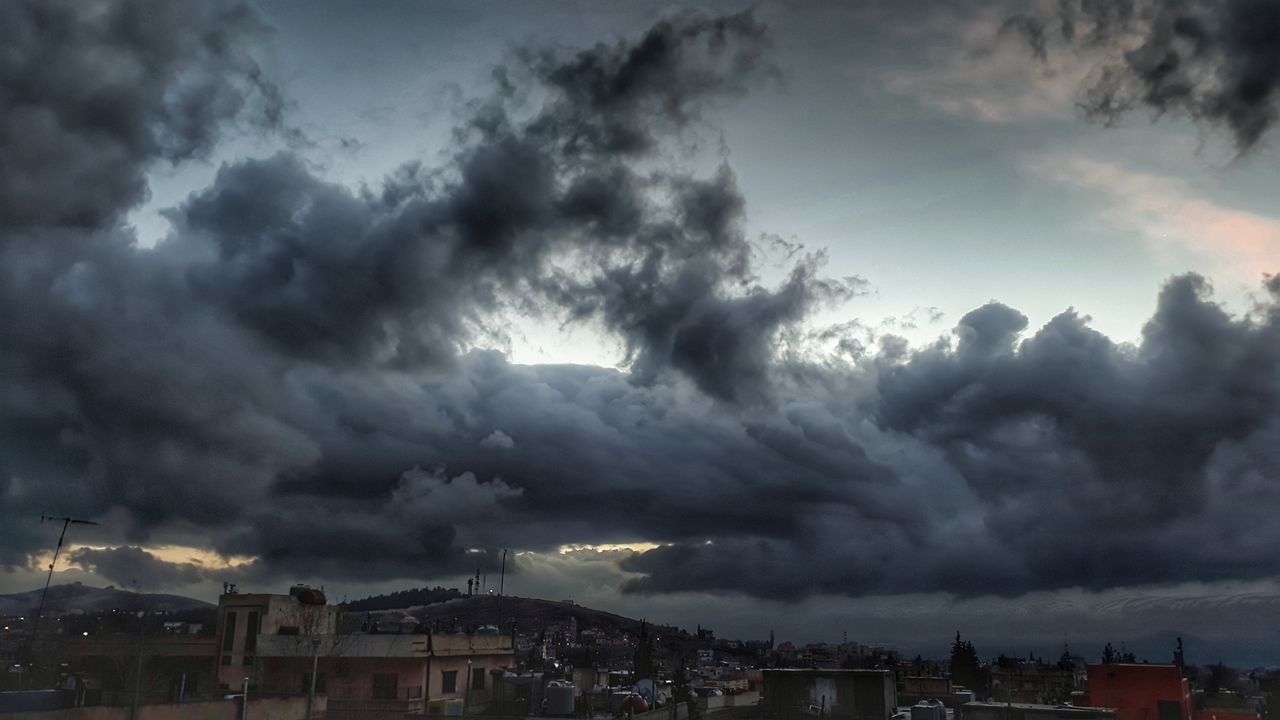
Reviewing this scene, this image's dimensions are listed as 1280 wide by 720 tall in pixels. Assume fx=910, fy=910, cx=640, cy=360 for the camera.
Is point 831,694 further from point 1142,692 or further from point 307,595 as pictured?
point 307,595

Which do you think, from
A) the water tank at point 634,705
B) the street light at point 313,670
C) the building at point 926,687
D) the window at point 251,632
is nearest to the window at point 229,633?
the window at point 251,632

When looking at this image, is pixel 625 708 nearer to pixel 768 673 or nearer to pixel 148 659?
pixel 768 673

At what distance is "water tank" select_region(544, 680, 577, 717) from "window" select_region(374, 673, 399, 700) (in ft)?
39.6

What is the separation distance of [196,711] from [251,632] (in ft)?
100

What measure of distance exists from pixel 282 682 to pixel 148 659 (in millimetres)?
15261

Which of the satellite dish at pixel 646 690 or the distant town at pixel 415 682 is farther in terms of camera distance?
the satellite dish at pixel 646 690

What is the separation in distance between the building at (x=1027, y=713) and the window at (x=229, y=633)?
60403 millimetres

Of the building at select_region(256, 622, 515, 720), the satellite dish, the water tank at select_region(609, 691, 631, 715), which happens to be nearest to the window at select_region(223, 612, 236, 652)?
the building at select_region(256, 622, 515, 720)

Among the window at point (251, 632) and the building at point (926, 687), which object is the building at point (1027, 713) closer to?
the building at point (926, 687)

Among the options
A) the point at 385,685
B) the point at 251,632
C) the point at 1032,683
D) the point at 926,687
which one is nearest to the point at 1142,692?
the point at 926,687

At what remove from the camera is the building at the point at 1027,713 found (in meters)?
58.2

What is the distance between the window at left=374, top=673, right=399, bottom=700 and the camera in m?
70.8

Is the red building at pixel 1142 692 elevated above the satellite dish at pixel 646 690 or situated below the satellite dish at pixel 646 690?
above

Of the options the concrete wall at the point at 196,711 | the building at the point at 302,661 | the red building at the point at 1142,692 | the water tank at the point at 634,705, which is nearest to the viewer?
the concrete wall at the point at 196,711
